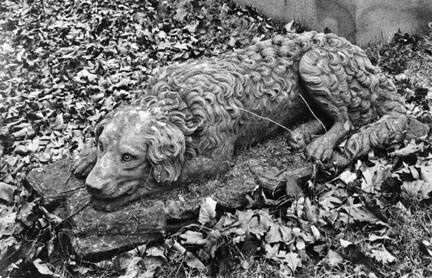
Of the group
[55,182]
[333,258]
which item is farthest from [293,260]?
[55,182]

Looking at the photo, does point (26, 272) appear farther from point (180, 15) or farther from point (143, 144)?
point (180, 15)

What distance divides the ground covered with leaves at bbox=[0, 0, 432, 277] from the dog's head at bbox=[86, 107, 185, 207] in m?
0.42

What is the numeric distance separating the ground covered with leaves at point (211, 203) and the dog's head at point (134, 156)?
0.42 metres

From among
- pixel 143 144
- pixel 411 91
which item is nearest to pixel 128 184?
pixel 143 144

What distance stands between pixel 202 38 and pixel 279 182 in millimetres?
3870

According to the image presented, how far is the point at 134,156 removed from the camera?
149 inches

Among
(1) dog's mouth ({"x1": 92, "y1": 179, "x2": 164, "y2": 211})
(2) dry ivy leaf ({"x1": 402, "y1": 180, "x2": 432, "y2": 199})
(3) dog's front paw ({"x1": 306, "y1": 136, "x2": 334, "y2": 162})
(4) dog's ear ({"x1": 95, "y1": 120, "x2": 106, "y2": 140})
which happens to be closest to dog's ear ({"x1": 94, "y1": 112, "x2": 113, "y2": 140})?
(4) dog's ear ({"x1": 95, "y1": 120, "x2": 106, "y2": 140})

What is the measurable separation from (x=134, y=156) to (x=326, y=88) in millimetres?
1752

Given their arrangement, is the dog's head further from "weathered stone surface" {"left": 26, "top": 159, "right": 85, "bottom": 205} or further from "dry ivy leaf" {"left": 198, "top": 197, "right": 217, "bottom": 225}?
"weathered stone surface" {"left": 26, "top": 159, "right": 85, "bottom": 205}

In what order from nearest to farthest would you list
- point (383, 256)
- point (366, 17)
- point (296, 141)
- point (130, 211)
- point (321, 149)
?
1. point (383, 256)
2. point (130, 211)
3. point (321, 149)
4. point (296, 141)
5. point (366, 17)

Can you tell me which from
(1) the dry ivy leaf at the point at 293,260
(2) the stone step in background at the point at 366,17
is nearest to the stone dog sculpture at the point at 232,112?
(1) the dry ivy leaf at the point at 293,260

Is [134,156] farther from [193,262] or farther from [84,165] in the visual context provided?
[193,262]

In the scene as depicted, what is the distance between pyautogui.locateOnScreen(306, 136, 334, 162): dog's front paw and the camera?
4432mm

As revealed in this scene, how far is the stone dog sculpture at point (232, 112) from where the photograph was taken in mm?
3840
